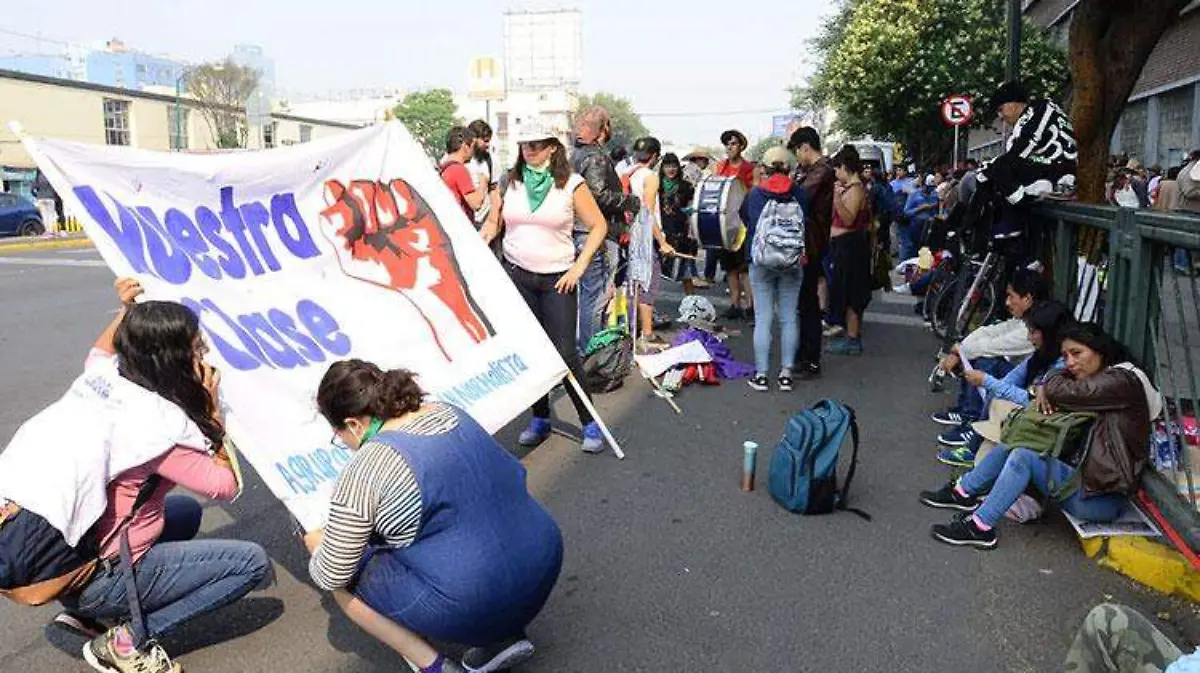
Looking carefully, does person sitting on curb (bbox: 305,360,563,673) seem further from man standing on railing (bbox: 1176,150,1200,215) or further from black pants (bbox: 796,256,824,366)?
man standing on railing (bbox: 1176,150,1200,215)

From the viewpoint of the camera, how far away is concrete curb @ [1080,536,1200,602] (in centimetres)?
353

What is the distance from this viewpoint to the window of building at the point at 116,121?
2014 inches

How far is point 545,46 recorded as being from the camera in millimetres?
87125

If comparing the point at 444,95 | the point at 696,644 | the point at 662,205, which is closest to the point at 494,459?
the point at 696,644

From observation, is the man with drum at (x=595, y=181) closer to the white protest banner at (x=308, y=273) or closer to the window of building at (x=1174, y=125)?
the white protest banner at (x=308, y=273)

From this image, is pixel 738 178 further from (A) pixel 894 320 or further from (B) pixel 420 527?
(B) pixel 420 527

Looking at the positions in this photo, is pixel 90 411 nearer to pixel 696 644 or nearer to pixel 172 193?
pixel 172 193

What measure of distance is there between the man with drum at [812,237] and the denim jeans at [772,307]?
0.24 meters

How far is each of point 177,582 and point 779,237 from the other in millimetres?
4448

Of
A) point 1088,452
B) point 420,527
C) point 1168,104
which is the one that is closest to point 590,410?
point 1088,452

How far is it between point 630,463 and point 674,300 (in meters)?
6.03

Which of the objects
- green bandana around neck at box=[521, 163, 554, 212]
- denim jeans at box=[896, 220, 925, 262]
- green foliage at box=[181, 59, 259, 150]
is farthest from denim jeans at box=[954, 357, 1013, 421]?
green foliage at box=[181, 59, 259, 150]

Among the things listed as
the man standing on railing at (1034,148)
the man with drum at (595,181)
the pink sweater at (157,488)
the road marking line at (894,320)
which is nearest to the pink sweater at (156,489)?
the pink sweater at (157,488)

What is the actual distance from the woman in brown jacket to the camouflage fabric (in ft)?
4.52
